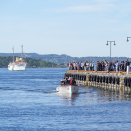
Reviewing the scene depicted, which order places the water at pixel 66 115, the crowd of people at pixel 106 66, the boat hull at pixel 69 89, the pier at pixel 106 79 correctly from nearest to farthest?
the water at pixel 66 115, the boat hull at pixel 69 89, the pier at pixel 106 79, the crowd of people at pixel 106 66

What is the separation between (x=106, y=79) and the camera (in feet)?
218

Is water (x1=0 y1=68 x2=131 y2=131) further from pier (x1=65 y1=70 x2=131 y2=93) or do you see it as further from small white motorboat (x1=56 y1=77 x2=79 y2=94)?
pier (x1=65 y1=70 x2=131 y2=93)

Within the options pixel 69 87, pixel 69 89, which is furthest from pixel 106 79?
pixel 69 87

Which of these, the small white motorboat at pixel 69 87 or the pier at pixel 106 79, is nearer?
the small white motorboat at pixel 69 87

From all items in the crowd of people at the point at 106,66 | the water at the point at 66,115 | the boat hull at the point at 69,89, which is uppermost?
the crowd of people at the point at 106,66

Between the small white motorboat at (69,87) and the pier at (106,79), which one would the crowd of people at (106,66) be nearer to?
the pier at (106,79)

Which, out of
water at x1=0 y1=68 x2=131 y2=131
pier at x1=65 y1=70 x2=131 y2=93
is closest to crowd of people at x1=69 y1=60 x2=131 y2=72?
pier at x1=65 y1=70 x2=131 y2=93

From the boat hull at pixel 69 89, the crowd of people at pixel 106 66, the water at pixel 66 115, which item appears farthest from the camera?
the crowd of people at pixel 106 66

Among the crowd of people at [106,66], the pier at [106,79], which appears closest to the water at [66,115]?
the pier at [106,79]

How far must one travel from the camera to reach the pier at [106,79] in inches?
2218

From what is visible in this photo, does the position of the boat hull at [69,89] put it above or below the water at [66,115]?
above

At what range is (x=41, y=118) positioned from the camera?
3225 centimetres

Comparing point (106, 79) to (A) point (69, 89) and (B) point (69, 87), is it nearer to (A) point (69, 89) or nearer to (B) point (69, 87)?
(A) point (69, 89)

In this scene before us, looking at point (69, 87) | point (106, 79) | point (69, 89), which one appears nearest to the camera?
point (69, 87)
